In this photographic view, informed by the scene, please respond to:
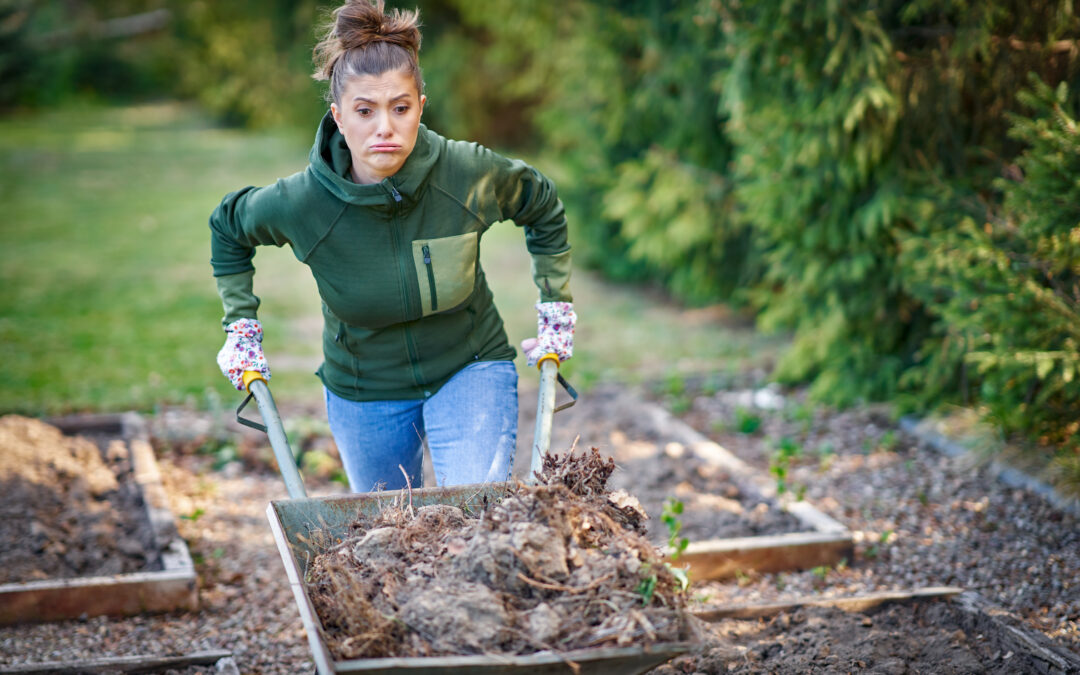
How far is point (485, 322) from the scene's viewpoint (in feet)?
9.71

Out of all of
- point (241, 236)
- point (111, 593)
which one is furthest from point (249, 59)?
point (241, 236)

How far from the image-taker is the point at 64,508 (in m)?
4.10

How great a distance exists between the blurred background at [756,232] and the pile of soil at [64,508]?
0.96m

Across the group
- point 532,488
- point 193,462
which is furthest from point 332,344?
point 193,462

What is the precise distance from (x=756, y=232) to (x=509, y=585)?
5.61 m

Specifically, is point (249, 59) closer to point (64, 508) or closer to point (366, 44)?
point (64, 508)

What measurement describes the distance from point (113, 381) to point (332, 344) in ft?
13.1

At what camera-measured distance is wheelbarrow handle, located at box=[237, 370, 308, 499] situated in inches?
101

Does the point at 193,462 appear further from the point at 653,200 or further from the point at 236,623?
the point at 653,200

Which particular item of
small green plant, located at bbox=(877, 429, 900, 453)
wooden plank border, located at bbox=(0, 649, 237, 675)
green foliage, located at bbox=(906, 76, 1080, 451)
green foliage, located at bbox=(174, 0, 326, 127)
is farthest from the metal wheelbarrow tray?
green foliage, located at bbox=(174, 0, 326, 127)

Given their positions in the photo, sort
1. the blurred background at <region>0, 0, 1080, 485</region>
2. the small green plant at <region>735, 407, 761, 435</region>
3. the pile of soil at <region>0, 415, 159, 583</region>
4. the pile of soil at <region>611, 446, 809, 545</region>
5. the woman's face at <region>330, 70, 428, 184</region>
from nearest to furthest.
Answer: the woman's face at <region>330, 70, 428, 184</region> < the pile of soil at <region>0, 415, 159, 583</region> < the pile of soil at <region>611, 446, 809, 545</region> < the blurred background at <region>0, 0, 1080, 485</region> < the small green plant at <region>735, 407, 761, 435</region>

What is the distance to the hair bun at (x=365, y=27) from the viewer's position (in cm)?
251

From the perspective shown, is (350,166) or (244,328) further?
(244,328)

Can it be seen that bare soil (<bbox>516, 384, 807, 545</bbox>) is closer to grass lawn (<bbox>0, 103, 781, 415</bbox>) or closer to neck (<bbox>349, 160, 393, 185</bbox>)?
grass lawn (<bbox>0, 103, 781, 415</bbox>)
